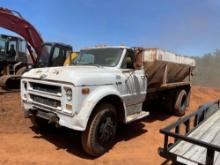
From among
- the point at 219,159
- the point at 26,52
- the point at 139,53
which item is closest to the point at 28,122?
the point at 139,53

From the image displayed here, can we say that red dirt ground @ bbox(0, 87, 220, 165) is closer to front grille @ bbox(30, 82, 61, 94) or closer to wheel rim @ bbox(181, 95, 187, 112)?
front grille @ bbox(30, 82, 61, 94)

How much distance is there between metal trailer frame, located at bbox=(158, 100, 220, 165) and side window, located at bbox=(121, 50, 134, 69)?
81.3 inches

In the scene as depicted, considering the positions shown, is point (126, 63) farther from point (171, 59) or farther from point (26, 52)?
point (26, 52)

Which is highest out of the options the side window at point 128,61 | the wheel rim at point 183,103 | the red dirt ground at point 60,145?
the side window at point 128,61

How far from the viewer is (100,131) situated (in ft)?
16.1

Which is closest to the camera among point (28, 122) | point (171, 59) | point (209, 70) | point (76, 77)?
point (76, 77)

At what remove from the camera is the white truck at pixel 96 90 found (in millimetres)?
4430

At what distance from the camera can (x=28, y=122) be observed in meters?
6.75

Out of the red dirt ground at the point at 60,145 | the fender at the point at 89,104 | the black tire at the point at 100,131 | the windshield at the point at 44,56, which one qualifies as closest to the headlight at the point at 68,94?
the fender at the point at 89,104

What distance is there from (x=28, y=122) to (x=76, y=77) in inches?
124

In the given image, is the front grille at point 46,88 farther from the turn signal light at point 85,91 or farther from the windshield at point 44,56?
the windshield at point 44,56

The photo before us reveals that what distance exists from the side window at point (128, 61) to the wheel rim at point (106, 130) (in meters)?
1.42

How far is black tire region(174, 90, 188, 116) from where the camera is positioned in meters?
8.99

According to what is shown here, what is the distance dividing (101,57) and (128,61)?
69cm
